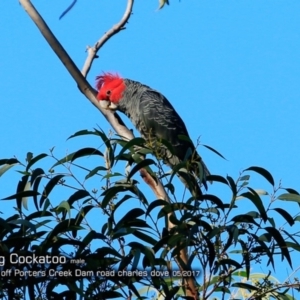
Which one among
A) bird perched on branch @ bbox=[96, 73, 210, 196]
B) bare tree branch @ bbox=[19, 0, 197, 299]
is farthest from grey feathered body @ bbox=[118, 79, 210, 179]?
bare tree branch @ bbox=[19, 0, 197, 299]

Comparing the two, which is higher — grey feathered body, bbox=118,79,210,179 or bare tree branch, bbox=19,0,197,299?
grey feathered body, bbox=118,79,210,179

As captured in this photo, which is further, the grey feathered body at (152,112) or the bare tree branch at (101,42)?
the grey feathered body at (152,112)

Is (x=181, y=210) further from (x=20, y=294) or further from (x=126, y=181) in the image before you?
(x=20, y=294)

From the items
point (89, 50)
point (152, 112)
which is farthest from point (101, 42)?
point (152, 112)

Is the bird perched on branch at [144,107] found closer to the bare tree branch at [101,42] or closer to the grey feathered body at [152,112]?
the grey feathered body at [152,112]

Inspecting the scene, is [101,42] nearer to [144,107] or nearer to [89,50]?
[89,50]

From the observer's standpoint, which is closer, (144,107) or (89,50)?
(89,50)

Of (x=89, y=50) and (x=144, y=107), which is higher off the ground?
(x=144, y=107)

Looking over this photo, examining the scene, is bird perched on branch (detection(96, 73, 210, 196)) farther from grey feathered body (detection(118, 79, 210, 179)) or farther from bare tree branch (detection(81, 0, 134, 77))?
bare tree branch (detection(81, 0, 134, 77))

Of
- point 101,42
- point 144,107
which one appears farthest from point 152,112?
point 101,42

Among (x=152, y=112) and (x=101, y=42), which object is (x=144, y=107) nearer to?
(x=152, y=112)

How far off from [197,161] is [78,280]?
1.66 feet

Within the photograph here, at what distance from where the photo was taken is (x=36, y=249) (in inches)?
74.9

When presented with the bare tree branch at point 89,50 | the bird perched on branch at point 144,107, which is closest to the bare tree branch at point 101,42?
the bare tree branch at point 89,50
